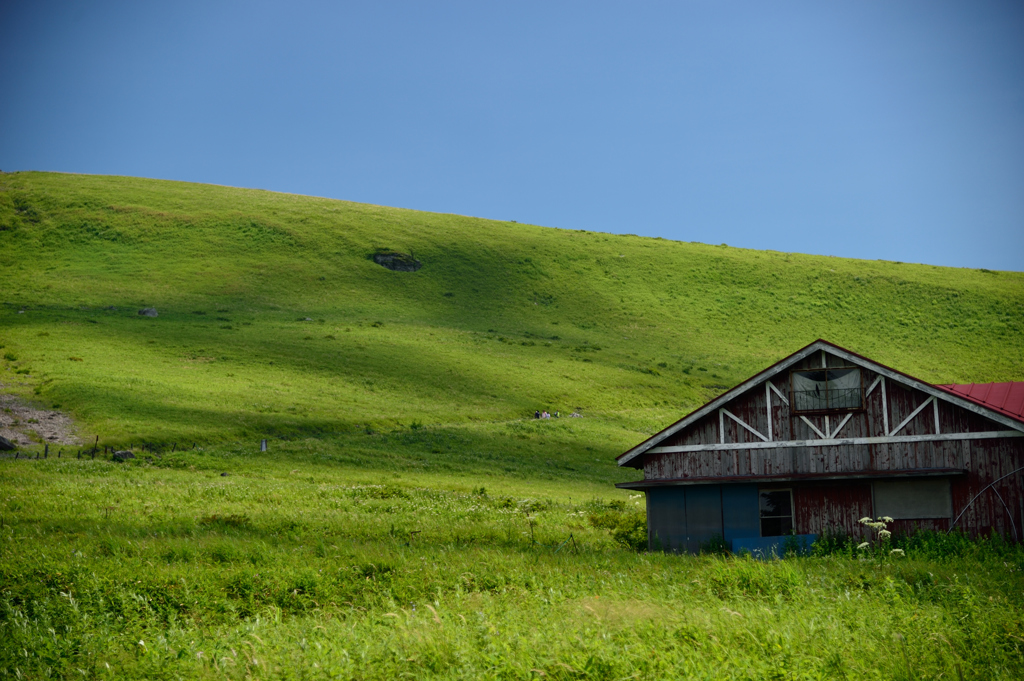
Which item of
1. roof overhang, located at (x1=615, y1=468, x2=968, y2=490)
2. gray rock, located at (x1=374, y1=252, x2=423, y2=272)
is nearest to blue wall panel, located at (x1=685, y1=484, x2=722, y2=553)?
roof overhang, located at (x1=615, y1=468, x2=968, y2=490)

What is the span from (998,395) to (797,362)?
7.10 m

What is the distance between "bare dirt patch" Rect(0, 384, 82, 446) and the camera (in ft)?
139

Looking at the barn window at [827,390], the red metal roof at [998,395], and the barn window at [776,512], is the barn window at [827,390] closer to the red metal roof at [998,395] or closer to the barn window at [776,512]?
the red metal roof at [998,395]

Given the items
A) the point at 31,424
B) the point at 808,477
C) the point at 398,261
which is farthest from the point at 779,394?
the point at 398,261

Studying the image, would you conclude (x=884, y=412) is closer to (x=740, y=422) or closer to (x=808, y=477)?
(x=808, y=477)

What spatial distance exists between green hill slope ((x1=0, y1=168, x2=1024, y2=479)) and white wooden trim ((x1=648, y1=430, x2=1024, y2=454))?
19465 millimetres

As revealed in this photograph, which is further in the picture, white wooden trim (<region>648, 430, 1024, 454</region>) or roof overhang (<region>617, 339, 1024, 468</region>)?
white wooden trim (<region>648, 430, 1024, 454</region>)

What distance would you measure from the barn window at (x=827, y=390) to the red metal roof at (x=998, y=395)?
7.94 ft

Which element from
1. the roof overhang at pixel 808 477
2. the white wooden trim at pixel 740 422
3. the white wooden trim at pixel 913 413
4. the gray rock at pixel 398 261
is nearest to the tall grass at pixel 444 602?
the roof overhang at pixel 808 477

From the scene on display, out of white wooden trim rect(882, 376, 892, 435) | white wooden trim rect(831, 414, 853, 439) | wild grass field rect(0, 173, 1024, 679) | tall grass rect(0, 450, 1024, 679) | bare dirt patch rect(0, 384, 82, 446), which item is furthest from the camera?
bare dirt patch rect(0, 384, 82, 446)

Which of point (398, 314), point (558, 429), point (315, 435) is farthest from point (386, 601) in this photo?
point (398, 314)

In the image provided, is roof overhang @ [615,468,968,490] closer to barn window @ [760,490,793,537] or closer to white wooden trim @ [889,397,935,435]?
barn window @ [760,490,793,537]

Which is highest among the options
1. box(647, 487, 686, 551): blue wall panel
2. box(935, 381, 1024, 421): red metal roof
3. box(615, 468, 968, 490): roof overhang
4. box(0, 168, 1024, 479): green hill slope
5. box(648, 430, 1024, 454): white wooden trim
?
box(0, 168, 1024, 479): green hill slope

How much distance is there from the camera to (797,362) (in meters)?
26.8
